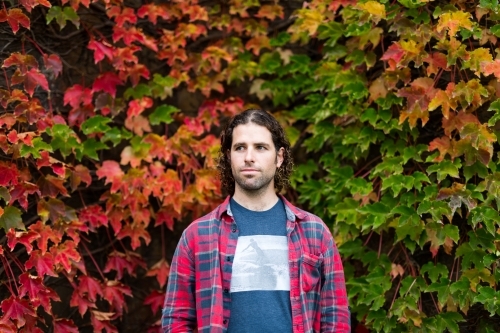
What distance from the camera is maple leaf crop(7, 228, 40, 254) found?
2894 millimetres

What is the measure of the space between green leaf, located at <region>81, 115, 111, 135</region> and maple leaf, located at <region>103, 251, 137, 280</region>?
1.99 feet

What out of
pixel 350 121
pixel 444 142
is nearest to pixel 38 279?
pixel 350 121

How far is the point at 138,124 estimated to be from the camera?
133 inches

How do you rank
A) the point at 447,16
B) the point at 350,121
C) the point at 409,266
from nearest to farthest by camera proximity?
the point at 447,16, the point at 409,266, the point at 350,121

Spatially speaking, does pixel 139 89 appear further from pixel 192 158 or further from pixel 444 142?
pixel 444 142

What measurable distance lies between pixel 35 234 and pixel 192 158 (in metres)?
0.86

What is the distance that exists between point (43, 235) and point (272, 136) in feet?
4.06

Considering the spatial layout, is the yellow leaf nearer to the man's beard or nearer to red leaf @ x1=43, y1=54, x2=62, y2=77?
the man's beard

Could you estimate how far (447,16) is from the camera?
289 cm

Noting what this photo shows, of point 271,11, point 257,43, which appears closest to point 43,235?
point 257,43

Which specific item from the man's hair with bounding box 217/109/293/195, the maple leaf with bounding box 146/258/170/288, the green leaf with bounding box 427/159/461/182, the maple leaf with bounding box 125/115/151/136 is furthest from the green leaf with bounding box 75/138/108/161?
the green leaf with bounding box 427/159/461/182

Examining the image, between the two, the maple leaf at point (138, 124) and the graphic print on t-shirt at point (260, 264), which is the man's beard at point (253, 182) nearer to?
the graphic print on t-shirt at point (260, 264)

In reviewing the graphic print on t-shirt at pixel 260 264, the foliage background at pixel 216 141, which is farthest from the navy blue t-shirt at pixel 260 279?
the foliage background at pixel 216 141

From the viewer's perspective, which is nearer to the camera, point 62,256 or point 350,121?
point 62,256
